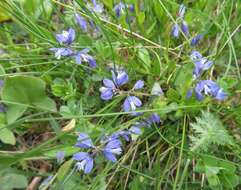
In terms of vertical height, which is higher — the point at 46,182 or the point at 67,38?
the point at 67,38

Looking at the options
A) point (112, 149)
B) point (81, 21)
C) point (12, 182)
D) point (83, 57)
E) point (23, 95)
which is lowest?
point (12, 182)

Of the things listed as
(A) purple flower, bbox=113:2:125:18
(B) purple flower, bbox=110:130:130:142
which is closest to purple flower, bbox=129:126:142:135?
(B) purple flower, bbox=110:130:130:142

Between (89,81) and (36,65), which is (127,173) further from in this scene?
(36,65)

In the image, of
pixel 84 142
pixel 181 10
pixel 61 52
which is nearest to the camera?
pixel 84 142

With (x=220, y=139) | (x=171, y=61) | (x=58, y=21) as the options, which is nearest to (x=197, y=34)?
(x=171, y=61)

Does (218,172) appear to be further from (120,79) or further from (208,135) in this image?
(120,79)

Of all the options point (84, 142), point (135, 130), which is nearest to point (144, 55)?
point (135, 130)

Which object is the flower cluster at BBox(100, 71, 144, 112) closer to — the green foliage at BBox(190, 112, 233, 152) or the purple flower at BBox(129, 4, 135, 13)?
the green foliage at BBox(190, 112, 233, 152)
